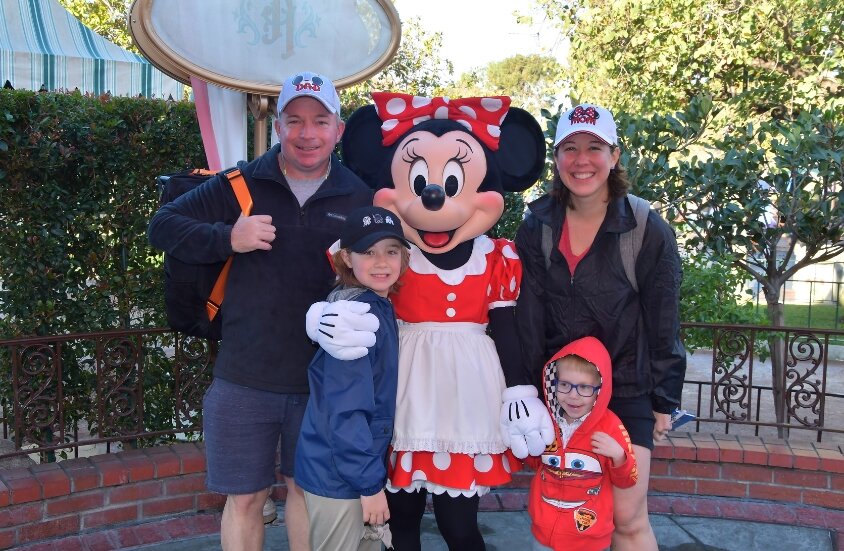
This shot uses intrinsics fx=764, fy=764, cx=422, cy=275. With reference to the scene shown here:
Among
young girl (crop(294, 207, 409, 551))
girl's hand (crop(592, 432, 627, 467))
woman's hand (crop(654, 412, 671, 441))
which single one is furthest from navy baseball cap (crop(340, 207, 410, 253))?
woman's hand (crop(654, 412, 671, 441))

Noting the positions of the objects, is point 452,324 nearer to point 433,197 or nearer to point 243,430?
point 433,197

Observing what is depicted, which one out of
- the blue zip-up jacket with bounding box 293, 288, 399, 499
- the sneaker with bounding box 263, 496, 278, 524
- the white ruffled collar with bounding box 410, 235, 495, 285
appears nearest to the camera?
the blue zip-up jacket with bounding box 293, 288, 399, 499

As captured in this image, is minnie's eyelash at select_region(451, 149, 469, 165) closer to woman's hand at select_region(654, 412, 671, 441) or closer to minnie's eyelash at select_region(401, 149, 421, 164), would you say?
minnie's eyelash at select_region(401, 149, 421, 164)

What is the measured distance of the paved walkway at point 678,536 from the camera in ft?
11.3

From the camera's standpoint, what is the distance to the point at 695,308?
440 cm

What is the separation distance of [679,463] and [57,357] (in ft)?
9.92

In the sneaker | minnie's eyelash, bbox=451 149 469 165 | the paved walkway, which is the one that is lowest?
the paved walkway

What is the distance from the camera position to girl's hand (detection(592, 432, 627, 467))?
2.40m

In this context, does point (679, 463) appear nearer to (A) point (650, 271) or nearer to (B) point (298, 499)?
(A) point (650, 271)

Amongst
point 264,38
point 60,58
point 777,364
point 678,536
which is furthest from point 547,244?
point 60,58

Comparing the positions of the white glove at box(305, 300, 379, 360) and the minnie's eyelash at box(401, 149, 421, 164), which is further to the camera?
the minnie's eyelash at box(401, 149, 421, 164)

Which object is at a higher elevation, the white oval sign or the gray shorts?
the white oval sign

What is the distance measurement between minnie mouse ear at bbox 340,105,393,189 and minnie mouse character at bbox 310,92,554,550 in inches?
3.0

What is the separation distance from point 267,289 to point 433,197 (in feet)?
2.05
